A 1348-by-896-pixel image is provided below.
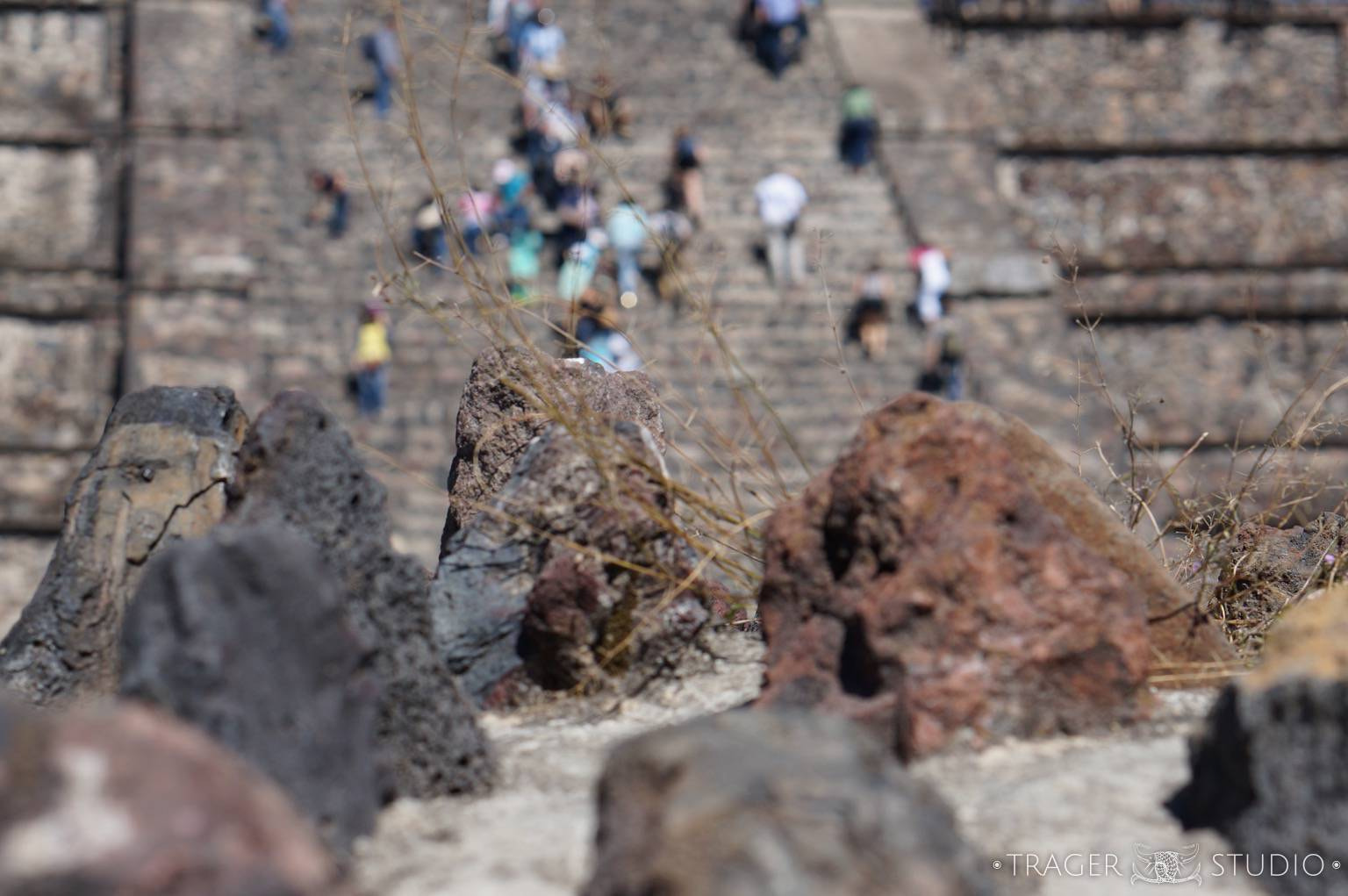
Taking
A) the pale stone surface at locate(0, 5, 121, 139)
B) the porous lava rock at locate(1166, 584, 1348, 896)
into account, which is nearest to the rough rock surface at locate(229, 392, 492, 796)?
the porous lava rock at locate(1166, 584, 1348, 896)

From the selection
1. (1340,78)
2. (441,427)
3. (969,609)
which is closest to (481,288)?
(969,609)

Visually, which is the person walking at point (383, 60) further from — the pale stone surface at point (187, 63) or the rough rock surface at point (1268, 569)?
the rough rock surface at point (1268, 569)

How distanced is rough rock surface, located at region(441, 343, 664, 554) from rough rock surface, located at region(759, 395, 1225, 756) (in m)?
1.00

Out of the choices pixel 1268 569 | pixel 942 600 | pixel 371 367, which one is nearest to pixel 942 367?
pixel 371 367

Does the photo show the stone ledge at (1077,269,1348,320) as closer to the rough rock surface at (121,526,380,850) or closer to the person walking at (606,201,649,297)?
the person walking at (606,201,649,297)

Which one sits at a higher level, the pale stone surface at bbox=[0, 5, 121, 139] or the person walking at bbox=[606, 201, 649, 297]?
the pale stone surface at bbox=[0, 5, 121, 139]

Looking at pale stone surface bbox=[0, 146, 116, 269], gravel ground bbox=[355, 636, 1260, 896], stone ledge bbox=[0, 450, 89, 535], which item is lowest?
gravel ground bbox=[355, 636, 1260, 896]

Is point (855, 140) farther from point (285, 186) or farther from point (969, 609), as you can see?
point (969, 609)

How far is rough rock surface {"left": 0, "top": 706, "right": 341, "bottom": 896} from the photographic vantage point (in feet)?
6.51

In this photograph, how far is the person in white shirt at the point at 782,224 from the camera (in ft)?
45.5

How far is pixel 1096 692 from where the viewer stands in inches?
131

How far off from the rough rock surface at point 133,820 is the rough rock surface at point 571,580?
1613 mm

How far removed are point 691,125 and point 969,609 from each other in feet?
41.2

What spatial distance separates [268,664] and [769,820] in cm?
87
